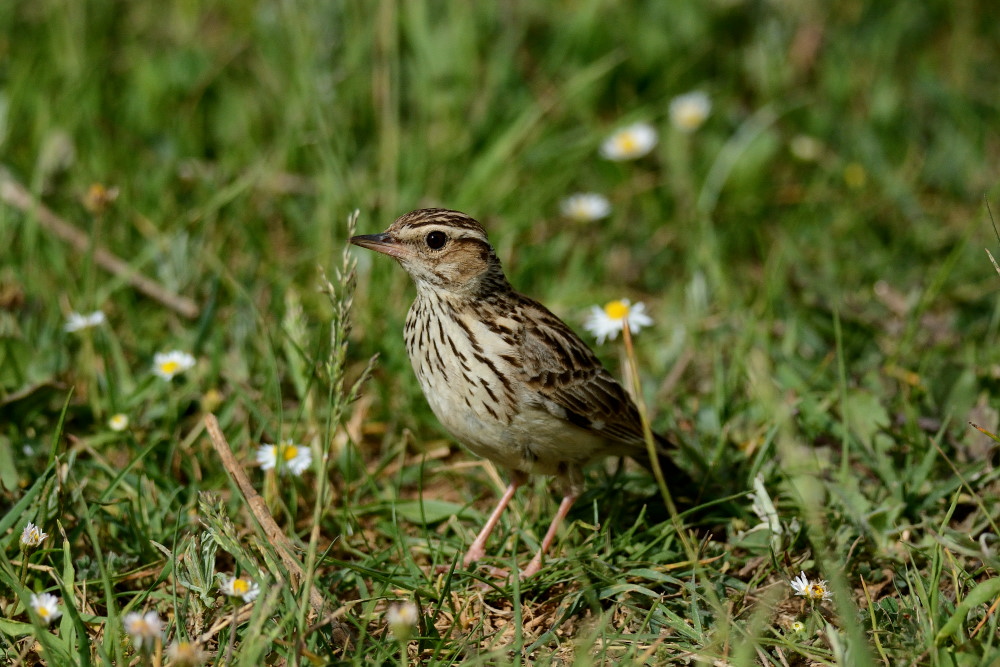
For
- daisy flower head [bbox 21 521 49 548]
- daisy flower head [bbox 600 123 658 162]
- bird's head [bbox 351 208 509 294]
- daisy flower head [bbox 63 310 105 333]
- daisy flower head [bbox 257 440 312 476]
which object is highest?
bird's head [bbox 351 208 509 294]

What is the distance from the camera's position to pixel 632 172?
24.8 feet

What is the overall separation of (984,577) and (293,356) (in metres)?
3.18

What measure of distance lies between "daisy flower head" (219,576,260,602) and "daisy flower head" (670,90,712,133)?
4821 mm

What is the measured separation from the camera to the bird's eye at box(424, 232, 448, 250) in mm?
4695

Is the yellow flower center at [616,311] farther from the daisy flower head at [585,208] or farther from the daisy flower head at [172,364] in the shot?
the daisy flower head at [172,364]

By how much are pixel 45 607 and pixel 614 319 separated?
296cm

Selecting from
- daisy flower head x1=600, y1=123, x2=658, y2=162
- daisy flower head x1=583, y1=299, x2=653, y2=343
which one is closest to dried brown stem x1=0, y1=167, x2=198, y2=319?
daisy flower head x1=583, y1=299, x2=653, y2=343

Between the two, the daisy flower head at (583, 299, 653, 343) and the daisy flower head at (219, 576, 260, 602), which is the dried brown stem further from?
the daisy flower head at (219, 576, 260, 602)

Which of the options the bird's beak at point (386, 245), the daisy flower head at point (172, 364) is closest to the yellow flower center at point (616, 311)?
the bird's beak at point (386, 245)

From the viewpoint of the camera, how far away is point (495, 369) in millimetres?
4531

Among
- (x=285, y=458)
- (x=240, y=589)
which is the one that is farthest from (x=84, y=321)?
(x=240, y=589)

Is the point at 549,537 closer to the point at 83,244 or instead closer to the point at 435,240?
the point at 435,240

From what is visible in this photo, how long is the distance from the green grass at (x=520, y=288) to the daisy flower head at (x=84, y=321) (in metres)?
0.10

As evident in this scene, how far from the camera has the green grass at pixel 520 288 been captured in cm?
414
